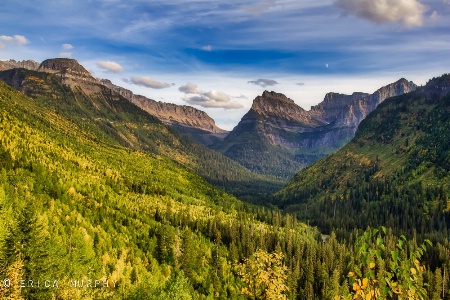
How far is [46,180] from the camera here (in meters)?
183

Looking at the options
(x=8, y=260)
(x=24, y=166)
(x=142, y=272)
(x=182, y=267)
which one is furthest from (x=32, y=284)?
(x=24, y=166)

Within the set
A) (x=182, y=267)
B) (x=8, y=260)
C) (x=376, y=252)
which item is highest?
(x=376, y=252)

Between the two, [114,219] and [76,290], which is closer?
[76,290]

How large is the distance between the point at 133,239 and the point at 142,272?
3692cm

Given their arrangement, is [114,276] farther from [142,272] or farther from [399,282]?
[399,282]

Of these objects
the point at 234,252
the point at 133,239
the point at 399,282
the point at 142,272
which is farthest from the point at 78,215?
the point at 399,282

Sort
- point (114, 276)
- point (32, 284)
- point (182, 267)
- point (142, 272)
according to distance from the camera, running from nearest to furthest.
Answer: point (32, 284), point (114, 276), point (142, 272), point (182, 267)

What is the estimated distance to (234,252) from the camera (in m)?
182

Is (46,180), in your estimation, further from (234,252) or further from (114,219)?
(234,252)

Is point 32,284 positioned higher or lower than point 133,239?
higher

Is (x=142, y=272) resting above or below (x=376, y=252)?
below

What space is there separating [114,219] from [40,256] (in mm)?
129342

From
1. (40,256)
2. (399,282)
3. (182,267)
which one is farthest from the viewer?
(182,267)

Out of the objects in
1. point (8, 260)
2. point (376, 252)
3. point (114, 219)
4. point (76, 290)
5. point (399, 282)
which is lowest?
point (114, 219)
